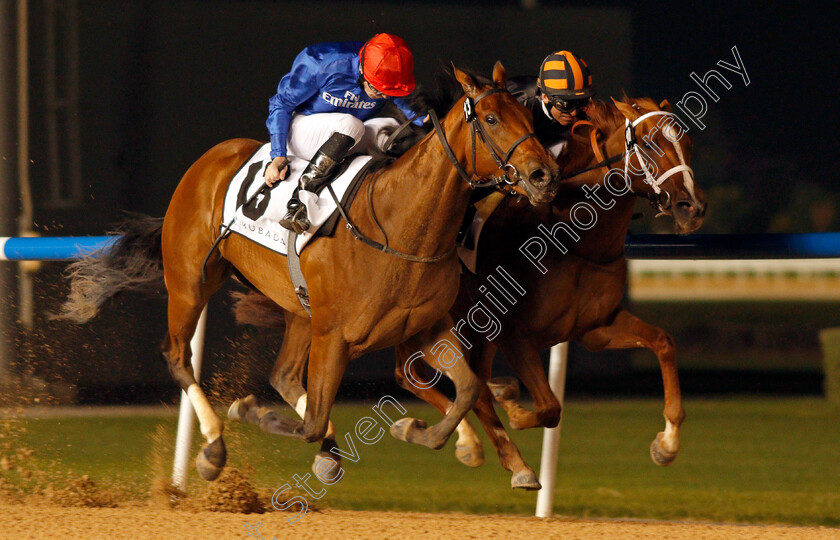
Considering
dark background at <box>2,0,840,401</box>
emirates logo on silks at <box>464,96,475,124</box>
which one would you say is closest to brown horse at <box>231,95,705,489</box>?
emirates logo on silks at <box>464,96,475,124</box>

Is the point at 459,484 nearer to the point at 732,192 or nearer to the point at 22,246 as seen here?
the point at 22,246

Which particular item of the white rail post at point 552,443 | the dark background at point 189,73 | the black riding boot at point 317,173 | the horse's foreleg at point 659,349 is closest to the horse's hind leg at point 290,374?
the black riding boot at point 317,173

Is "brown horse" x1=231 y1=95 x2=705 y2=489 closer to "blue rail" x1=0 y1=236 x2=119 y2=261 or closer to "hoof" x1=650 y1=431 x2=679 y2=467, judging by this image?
"hoof" x1=650 y1=431 x2=679 y2=467

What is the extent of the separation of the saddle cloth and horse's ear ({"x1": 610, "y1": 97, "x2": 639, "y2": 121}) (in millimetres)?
830

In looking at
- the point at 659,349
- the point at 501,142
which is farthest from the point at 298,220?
the point at 659,349

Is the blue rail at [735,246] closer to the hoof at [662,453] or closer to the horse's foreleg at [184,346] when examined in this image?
the hoof at [662,453]

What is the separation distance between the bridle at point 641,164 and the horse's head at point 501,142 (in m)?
0.50

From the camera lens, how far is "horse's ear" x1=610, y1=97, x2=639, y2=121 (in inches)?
129

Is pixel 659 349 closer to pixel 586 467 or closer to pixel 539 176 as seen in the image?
pixel 539 176

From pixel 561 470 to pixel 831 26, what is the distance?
9907 millimetres

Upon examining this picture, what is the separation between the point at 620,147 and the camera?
3.32 metres

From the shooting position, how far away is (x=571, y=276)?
134 inches

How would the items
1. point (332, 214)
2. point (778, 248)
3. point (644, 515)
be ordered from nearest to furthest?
point (332, 214) < point (778, 248) < point (644, 515)

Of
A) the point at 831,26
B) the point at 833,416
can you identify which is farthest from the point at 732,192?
the point at 833,416
